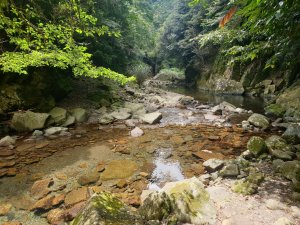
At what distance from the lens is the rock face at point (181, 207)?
3039mm

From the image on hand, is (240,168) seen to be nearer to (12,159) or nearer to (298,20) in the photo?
(298,20)

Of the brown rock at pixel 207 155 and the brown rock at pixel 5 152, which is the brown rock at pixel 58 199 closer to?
the brown rock at pixel 5 152

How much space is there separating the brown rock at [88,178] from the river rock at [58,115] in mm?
4028

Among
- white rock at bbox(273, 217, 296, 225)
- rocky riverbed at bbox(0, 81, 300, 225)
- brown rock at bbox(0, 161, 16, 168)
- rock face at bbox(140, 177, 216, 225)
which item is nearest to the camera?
white rock at bbox(273, 217, 296, 225)

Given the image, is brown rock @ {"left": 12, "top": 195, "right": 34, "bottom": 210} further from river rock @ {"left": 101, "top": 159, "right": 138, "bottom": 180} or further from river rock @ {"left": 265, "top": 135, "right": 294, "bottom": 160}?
river rock @ {"left": 265, "top": 135, "right": 294, "bottom": 160}

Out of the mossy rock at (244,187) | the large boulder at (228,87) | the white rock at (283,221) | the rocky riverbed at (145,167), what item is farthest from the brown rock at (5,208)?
the large boulder at (228,87)

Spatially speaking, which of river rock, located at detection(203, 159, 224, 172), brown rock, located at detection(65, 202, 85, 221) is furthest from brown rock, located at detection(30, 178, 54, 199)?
river rock, located at detection(203, 159, 224, 172)

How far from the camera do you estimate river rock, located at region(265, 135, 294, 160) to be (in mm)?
4812

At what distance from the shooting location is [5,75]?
805 cm

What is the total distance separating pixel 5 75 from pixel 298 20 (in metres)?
8.58

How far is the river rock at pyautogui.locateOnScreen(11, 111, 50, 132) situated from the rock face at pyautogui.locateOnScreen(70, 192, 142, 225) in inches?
229

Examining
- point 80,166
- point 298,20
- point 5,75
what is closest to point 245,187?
point 298,20

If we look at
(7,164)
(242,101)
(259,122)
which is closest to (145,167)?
(7,164)

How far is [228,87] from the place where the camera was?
18609 mm
